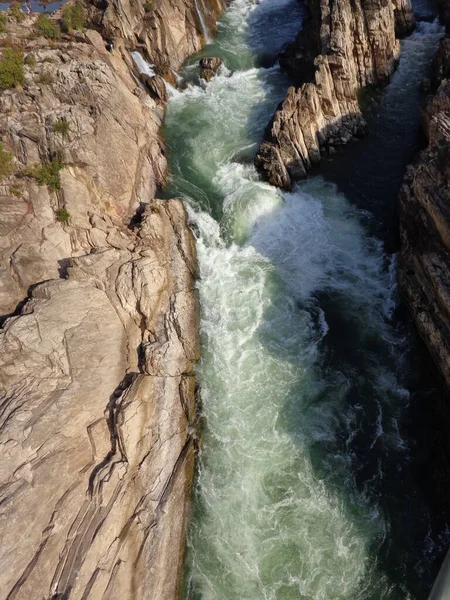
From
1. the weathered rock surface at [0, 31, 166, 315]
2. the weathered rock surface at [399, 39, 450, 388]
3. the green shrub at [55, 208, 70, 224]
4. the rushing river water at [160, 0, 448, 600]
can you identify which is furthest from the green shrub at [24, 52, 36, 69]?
the weathered rock surface at [399, 39, 450, 388]

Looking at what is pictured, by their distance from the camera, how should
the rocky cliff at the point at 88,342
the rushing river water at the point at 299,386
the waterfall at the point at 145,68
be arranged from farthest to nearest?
the waterfall at the point at 145,68, the rushing river water at the point at 299,386, the rocky cliff at the point at 88,342

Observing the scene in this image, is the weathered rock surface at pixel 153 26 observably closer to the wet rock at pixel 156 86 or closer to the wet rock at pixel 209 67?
the wet rock at pixel 209 67

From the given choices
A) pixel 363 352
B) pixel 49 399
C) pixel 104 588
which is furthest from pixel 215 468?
pixel 363 352

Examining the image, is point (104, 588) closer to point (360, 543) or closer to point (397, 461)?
point (360, 543)

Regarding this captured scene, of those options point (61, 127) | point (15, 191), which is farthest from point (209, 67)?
point (15, 191)

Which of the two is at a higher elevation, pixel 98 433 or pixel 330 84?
→ pixel 330 84

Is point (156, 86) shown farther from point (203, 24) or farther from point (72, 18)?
point (203, 24)

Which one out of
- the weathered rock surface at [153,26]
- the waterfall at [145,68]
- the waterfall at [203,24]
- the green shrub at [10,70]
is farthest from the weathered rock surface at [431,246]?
the waterfall at [203,24]
